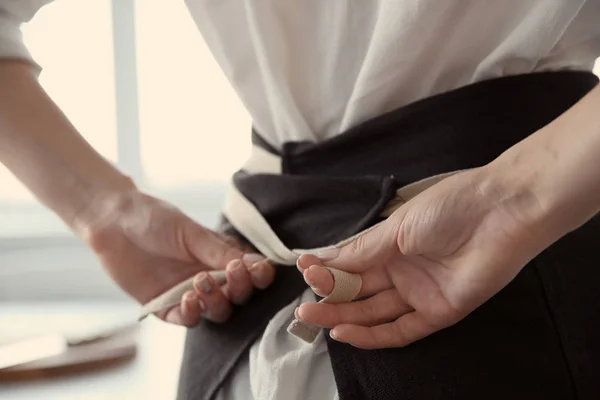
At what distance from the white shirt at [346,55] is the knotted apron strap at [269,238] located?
0.09ft

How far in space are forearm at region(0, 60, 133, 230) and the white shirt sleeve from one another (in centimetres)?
2

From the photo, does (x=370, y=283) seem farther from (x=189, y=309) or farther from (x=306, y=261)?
(x=189, y=309)

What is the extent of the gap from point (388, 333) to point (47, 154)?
0.39 metres

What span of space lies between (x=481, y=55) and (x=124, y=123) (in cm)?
119

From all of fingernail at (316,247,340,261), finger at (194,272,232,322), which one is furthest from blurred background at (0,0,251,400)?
fingernail at (316,247,340,261)

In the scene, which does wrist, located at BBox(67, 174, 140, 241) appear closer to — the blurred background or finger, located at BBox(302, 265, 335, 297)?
finger, located at BBox(302, 265, 335, 297)

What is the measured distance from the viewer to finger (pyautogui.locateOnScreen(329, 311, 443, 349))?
17.0 inches

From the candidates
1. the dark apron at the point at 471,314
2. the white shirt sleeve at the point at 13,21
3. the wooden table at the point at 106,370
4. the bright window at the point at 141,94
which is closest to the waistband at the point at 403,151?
the dark apron at the point at 471,314

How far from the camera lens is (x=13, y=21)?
2.02 feet

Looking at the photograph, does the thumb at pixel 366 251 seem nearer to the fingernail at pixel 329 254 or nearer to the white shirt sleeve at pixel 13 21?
the fingernail at pixel 329 254

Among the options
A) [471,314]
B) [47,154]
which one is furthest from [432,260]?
[47,154]

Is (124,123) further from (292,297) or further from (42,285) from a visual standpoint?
(292,297)

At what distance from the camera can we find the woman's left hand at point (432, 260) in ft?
1.34

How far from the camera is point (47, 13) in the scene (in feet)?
4.76
